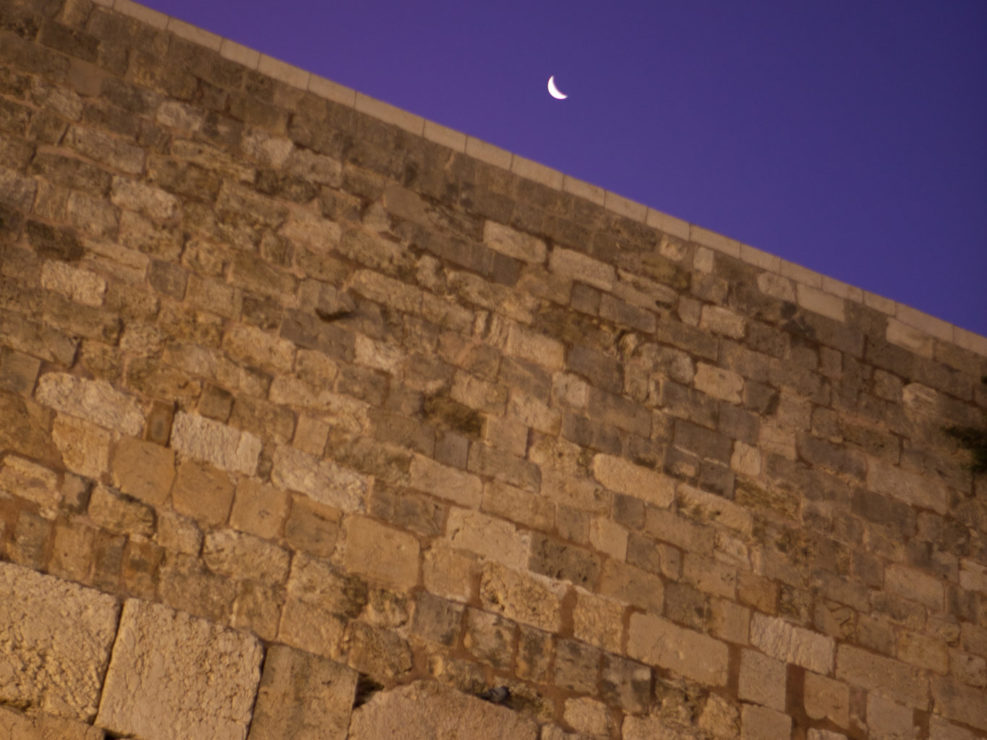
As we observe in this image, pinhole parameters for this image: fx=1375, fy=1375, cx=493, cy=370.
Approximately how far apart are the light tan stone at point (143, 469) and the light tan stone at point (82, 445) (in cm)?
5

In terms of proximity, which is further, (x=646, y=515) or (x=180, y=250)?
(x=646, y=515)

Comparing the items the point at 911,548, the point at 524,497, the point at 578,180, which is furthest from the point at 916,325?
the point at 524,497

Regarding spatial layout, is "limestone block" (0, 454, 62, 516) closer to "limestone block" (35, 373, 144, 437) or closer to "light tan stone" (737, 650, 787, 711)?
"limestone block" (35, 373, 144, 437)

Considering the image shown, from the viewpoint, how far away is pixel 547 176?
253 inches

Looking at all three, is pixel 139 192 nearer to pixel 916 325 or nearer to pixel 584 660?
pixel 584 660

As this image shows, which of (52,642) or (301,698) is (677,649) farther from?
(52,642)

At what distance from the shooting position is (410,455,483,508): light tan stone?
17.7 feet

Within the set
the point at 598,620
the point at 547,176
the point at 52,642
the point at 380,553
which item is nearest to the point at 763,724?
the point at 598,620

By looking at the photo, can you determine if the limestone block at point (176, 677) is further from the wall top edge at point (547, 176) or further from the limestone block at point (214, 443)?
the wall top edge at point (547, 176)

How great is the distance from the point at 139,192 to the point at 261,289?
2.00ft

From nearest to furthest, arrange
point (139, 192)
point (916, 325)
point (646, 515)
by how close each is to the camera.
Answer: point (139, 192) → point (646, 515) → point (916, 325)

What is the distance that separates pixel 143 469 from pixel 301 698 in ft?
3.24

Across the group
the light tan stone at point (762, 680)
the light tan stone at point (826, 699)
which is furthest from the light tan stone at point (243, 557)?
the light tan stone at point (826, 699)

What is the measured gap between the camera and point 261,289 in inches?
215
